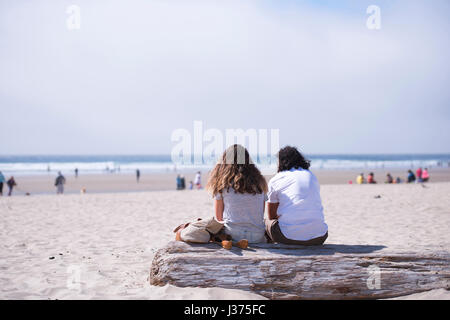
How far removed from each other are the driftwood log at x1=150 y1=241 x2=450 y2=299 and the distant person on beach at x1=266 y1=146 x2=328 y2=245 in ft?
0.98

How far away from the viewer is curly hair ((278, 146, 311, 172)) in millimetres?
4461

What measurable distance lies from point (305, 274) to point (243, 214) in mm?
929

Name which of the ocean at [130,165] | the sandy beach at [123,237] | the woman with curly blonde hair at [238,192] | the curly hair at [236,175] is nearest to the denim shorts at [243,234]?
the woman with curly blonde hair at [238,192]

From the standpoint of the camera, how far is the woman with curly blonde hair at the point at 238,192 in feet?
14.3

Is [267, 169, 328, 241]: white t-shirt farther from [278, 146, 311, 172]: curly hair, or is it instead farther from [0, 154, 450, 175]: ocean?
[0, 154, 450, 175]: ocean

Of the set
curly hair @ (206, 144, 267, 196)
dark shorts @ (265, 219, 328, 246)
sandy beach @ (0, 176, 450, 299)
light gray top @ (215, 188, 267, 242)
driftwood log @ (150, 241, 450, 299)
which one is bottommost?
sandy beach @ (0, 176, 450, 299)

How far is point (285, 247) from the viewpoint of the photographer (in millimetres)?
4344

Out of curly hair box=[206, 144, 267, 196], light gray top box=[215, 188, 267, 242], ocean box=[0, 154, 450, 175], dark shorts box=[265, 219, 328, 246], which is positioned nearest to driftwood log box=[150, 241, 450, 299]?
dark shorts box=[265, 219, 328, 246]

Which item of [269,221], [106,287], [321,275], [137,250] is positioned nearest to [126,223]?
[137,250]

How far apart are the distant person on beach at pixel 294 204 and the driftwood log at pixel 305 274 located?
0.30m

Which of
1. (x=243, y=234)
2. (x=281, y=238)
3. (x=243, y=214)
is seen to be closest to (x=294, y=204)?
(x=281, y=238)

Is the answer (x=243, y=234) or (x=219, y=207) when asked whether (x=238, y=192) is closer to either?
(x=219, y=207)

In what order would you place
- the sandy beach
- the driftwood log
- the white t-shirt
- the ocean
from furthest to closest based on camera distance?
the ocean, the sandy beach, the white t-shirt, the driftwood log
